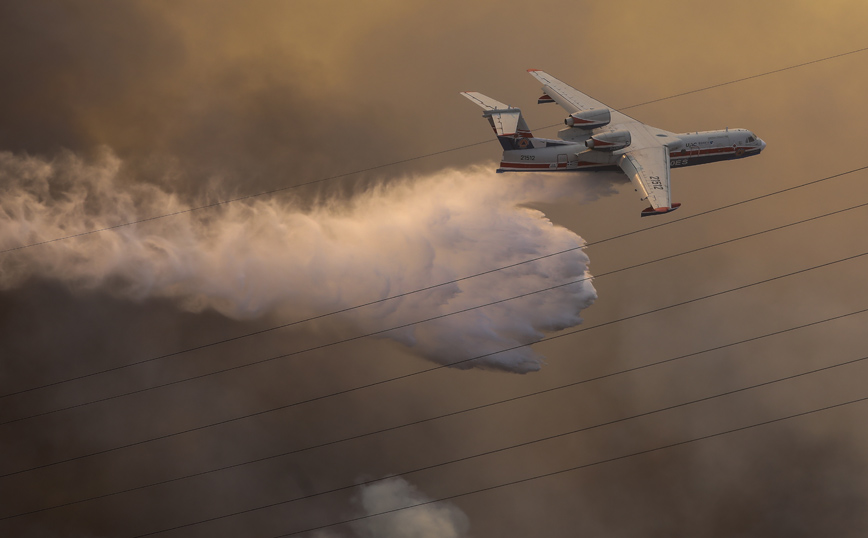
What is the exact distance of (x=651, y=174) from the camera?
61188 millimetres

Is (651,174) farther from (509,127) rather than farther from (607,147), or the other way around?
(509,127)

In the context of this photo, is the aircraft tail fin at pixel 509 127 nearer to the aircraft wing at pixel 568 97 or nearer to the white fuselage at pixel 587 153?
the white fuselage at pixel 587 153

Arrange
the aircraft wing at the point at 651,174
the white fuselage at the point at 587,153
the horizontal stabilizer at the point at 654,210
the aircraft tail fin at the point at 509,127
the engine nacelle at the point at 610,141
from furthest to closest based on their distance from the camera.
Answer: the white fuselage at the point at 587,153, the aircraft tail fin at the point at 509,127, the engine nacelle at the point at 610,141, the aircraft wing at the point at 651,174, the horizontal stabilizer at the point at 654,210

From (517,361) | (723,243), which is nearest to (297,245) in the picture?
(517,361)

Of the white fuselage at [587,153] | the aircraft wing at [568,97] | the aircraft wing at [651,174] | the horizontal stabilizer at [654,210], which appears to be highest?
the aircraft wing at [568,97]

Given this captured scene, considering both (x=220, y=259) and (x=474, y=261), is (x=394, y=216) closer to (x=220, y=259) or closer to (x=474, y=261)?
(x=474, y=261)

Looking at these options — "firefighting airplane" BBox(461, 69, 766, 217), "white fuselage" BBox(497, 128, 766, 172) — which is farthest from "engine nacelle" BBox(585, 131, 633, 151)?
"white fuselage" BBox(497, 128, 766, 172)

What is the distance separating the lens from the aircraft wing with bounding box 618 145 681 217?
5872cm

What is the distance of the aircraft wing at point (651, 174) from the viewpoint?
58719mm

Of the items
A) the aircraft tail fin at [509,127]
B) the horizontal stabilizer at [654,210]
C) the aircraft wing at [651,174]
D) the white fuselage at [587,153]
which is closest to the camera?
the horizontal stabilizer at [654,210]

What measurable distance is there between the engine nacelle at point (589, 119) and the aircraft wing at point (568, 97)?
2378 mm

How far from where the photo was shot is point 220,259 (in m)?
62.8

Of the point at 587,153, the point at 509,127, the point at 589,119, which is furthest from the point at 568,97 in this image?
the point at 509,127

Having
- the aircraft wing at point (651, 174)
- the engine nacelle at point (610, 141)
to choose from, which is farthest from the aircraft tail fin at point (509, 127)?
the aircraft wing at point (651, 174)
